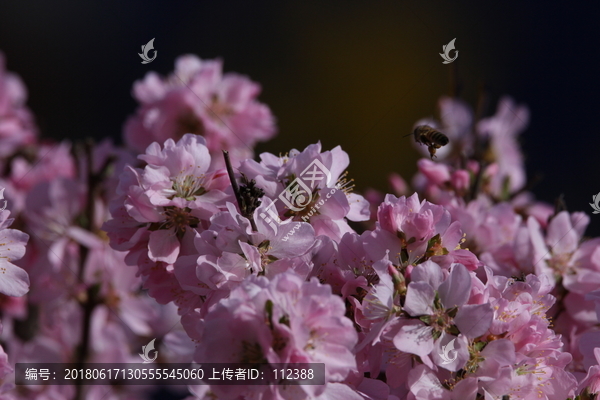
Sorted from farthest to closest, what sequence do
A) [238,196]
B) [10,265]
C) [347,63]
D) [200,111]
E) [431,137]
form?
[347,63] < [200,111] < [431,137] < [10,265] < [238,196]

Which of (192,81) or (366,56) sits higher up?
(366,56)

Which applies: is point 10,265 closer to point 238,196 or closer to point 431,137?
point 238,196

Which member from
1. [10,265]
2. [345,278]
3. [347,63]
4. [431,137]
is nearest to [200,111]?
[431,137]

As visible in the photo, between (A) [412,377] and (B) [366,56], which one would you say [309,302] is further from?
(B) [366,56]

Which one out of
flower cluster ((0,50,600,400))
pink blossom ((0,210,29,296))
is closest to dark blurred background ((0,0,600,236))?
flower cluster ((0,50,600,400))

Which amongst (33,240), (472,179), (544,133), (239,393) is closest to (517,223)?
(472,179)

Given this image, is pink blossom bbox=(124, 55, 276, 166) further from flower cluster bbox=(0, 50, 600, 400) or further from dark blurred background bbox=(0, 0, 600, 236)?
flower cluster bbox=(0, 50, 600, 400)
